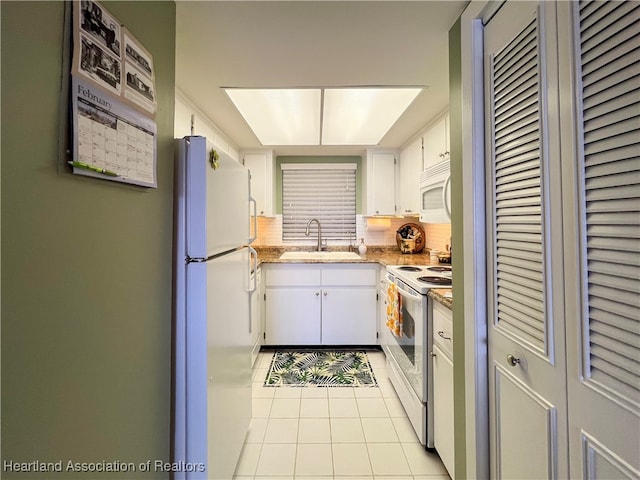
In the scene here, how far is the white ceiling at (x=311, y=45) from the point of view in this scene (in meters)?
1.17

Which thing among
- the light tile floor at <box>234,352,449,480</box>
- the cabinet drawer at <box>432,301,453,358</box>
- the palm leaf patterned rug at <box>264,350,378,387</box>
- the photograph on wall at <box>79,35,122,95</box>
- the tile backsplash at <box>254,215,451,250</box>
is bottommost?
the light tile floor at <box>234,352,449,480</box>

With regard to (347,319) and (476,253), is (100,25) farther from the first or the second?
(347,319)

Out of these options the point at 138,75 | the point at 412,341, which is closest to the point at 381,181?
the point at 412,341

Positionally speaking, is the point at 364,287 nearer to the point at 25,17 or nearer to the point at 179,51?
the point at 179,51

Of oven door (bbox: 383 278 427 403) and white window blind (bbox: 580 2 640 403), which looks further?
oven door (bbox: 383 278 427 403)

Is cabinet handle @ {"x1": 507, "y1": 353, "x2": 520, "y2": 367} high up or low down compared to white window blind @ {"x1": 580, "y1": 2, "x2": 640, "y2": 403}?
down

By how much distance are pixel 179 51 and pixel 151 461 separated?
69.4 inches

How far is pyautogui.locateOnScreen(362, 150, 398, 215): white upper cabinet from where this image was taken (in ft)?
10.8

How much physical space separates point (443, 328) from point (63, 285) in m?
1.48

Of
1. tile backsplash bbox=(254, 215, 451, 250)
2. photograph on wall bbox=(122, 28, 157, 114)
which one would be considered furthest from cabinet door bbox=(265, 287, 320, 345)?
photograph on wall bbox=(122, 28, 157, 114)

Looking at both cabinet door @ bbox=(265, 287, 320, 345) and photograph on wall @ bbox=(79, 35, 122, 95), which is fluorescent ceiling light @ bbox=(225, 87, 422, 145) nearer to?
photograph on wall @ bbox=(79, 35, 122, 95)

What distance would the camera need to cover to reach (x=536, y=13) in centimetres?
78

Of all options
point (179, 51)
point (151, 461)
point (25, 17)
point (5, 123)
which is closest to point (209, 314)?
point (151, 461)

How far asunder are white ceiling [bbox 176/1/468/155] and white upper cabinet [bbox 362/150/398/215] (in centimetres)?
129
